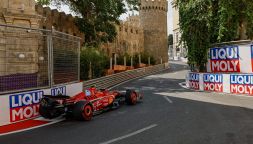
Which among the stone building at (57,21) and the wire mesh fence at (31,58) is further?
the stone building at (57,21)

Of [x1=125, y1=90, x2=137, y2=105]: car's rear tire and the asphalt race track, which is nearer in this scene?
the asphalt race track

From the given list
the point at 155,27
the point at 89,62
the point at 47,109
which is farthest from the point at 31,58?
the point at 155,27

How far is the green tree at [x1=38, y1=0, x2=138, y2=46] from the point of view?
31.6m

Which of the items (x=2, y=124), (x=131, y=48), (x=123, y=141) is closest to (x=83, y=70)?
(x=2, y=124)

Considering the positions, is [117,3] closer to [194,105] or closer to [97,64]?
[97,64]

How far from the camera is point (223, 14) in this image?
64.3 ft

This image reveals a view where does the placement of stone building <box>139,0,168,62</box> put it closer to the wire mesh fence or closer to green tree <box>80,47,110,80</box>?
green tree <box>80,47,110,80</box>

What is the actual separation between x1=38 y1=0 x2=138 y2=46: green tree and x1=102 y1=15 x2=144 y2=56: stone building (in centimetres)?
1187

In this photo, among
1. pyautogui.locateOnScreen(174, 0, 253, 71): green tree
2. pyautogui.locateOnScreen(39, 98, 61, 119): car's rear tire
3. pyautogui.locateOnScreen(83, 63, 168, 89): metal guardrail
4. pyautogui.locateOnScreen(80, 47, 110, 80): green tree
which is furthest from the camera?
pyautogui.locateOnScreen(80, 47, 110, 80): green tree

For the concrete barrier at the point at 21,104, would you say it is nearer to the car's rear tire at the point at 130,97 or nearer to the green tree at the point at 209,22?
the car's rear tire at the point at 130,97

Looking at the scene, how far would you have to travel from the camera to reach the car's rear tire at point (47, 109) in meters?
9.59

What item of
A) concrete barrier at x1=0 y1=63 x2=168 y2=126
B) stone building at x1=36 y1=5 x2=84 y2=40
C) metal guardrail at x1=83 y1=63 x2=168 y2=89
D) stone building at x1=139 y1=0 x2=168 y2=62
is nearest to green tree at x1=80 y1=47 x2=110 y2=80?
metal guardrail at x1=83 y1=63 x2=168 y2=89

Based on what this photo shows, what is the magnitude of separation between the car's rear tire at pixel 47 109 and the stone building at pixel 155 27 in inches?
2093

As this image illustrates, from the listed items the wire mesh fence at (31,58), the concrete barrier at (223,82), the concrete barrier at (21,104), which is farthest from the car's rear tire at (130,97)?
the concrete barrier at (223,82)
